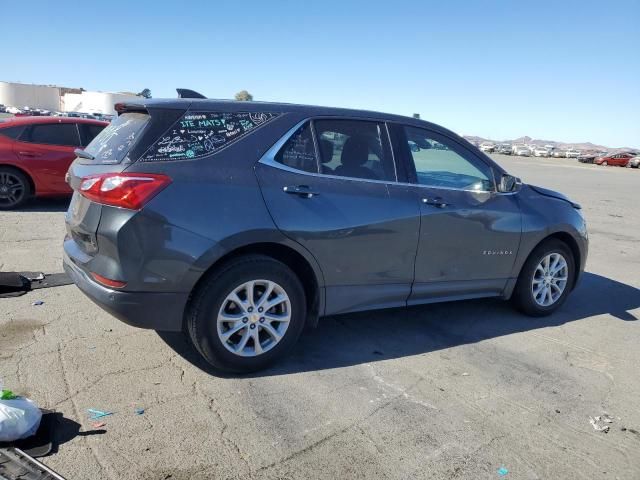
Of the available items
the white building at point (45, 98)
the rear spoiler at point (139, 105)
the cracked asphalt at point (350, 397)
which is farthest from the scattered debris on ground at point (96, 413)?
the white building at point (45, 98)

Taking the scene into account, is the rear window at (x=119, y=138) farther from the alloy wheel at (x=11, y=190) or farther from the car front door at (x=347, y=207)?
the alloy wheel at (x=11, y=190)

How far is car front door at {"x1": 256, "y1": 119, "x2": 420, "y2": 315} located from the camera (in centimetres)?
367

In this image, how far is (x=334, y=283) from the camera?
12.8ft

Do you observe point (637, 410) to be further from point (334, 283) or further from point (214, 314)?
point (214, 314)

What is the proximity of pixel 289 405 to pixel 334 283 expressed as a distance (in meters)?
0.97

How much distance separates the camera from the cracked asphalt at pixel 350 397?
2811 millimetres

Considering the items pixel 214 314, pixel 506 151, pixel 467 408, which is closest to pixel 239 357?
pixel 214 314

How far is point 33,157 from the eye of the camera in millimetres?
8688

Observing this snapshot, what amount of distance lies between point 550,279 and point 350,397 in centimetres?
281

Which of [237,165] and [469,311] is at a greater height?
[237,165]

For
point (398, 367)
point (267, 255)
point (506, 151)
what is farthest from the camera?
point (506, 151)

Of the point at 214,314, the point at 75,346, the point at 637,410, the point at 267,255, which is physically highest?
the point at 267,255

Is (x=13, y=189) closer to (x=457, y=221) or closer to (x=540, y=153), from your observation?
(x=457, y=221)

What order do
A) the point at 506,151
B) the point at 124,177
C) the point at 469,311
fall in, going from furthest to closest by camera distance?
1. the point at 506,151
2. the point at 469,311
3. the point at 124,177
